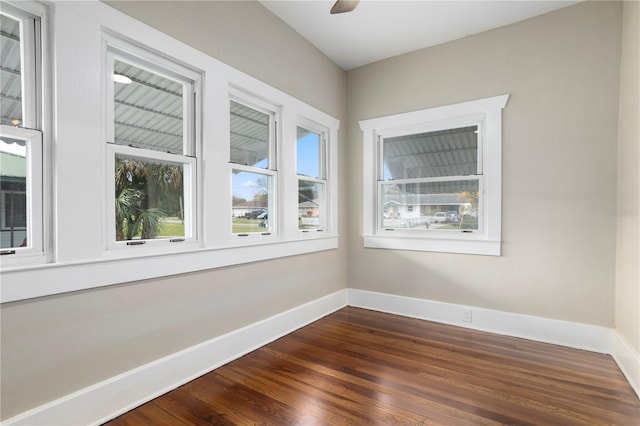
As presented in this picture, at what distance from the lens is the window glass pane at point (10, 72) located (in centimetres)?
158

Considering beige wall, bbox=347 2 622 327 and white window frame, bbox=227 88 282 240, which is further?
white window frame, bbox=227 88 282 240

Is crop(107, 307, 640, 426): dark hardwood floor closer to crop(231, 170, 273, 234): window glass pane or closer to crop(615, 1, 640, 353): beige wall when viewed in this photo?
crop(615, 1, 640, 353): beige wall

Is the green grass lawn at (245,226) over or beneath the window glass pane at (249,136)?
beneath

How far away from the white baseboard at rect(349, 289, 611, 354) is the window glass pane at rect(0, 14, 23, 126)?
3583mm

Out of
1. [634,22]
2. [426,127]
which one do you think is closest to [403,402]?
[426,127]

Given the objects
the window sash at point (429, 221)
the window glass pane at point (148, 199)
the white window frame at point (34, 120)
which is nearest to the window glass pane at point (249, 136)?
the window glass pane at point (148, 199)

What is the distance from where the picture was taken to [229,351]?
2582 millimetres

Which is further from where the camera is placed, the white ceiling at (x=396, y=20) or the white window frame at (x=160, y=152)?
the white ceiling at (x=396, y=20)

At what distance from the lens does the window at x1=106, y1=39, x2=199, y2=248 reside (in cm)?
→ 198

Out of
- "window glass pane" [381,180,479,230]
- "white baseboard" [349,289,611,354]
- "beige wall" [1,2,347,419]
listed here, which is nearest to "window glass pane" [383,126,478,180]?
"window glass pane" [381,180,479,230]

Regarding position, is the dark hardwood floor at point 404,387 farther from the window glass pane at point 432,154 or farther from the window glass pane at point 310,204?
A: the window glass pane at point 432,154

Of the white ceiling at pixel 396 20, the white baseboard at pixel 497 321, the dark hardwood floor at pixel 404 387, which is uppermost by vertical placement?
the white ceiling at pixel 396 20

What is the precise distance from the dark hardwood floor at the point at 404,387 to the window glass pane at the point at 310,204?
1.25 meters

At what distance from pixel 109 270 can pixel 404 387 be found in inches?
79.9
